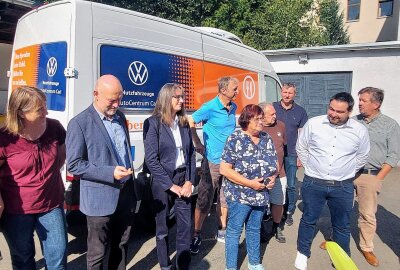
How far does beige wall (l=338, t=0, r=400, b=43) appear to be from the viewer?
73.9 ft

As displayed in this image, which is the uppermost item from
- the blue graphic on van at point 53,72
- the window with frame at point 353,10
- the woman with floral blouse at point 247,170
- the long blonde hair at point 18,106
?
the window with frame at point 353,10

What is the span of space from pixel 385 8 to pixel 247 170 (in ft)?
82.4

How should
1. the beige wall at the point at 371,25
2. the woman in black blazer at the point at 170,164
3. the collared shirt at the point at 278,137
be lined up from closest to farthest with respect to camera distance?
the woman in black blazer at the point at 170,164, the collared shirt at the point at 278,137, the beige wall at the point at 371,25

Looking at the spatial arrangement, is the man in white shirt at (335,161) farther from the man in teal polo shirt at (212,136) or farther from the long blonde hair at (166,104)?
the long blonde hair at (166,104)

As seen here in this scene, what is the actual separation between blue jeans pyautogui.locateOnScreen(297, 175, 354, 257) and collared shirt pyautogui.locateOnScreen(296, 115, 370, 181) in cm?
10

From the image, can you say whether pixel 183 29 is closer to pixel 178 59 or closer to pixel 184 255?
pixel 178 59

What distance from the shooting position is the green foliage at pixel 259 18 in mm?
16094

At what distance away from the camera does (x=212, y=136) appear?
379 centimetres

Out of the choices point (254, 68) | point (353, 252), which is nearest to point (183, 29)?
point (254, 68)

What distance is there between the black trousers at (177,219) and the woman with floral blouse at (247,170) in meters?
0.41

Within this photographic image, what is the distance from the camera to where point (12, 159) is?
2.12m

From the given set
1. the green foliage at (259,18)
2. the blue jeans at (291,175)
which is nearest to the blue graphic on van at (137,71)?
the blue jeans at (291,175)

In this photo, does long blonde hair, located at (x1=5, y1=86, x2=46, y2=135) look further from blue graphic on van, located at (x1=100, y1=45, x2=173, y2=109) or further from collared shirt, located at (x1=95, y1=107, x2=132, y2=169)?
blue graphic on van, located at (x1=100, y1=45, x2=173, y2=109)

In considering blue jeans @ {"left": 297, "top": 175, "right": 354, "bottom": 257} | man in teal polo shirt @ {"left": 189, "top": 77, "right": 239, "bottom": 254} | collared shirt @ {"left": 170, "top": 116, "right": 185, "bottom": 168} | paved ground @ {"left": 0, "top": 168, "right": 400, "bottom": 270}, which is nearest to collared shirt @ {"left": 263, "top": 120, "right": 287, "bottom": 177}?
man in teal polo shirt @ {"left": 189, "top": 77, "right": 239, "bottom": 254}
